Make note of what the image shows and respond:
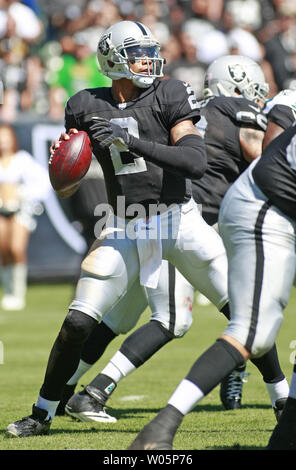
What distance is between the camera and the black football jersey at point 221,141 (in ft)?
15.8

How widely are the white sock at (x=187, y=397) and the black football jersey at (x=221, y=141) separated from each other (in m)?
1.72

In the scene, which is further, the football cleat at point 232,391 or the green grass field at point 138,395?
the football cleat at point 232,391

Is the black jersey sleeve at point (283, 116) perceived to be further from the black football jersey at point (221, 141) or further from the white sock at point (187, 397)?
the white sock at point (187, 397)

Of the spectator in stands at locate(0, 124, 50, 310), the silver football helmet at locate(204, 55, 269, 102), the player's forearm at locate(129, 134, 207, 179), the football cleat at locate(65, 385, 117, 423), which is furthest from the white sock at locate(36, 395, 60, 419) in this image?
the spectator in stands at locate(0, 124, 50, 310)

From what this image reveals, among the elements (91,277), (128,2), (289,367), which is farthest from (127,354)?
(128,2)

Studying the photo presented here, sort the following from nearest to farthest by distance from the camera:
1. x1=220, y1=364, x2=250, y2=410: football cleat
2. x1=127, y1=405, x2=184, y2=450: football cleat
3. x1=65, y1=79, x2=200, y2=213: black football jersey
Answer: x1=127, y1=405, x2=184, y2=450: football cleat
x1=65, y1=79, x2=200, y2=213: black football jersey
x1=220, y1=364, x2=250, y2=410: football cleat

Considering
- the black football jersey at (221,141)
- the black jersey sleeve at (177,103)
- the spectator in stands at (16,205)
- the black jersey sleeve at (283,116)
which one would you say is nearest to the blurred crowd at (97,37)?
the spectator in stands at (16,205)

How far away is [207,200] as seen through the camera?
4.99 metres

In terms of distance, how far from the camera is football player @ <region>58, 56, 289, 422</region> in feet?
14.9

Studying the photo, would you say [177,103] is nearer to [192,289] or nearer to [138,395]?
[192,289]

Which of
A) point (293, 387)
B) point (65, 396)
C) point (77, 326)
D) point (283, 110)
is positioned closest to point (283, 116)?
point (283, 110)

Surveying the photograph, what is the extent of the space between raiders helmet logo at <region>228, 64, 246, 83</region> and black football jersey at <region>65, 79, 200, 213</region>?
1031mm

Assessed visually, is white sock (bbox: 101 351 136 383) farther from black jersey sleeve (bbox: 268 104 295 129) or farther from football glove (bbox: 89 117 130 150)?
black jersey sleeve (bbox: 268 104 295 129)

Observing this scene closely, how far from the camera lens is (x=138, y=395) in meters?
5.37
